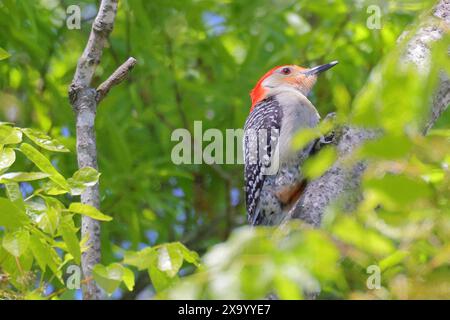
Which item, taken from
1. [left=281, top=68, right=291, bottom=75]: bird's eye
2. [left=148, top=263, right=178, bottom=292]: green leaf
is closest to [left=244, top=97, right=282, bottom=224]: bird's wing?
[left=281, top=68, right=291, bottom=75]: bird's eye

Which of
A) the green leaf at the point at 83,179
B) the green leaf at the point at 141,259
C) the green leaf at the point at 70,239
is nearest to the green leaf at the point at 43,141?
the green leaf at the point at 83,179

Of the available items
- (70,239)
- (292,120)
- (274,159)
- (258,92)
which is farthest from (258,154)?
(70,239)

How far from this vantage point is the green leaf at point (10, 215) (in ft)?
10.5

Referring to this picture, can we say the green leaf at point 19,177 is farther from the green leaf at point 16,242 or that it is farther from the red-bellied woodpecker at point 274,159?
the red-bellied woodpecker at point 274,159

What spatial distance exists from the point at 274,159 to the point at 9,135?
9.52 feet

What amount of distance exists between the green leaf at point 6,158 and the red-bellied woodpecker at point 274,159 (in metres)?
2.85

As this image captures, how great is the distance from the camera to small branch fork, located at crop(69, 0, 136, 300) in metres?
3.90

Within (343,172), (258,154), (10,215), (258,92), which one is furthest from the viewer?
(258,92)

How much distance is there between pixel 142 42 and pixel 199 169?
1498mm

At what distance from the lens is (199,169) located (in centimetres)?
812

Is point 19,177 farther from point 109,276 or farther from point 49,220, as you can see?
point 109,276

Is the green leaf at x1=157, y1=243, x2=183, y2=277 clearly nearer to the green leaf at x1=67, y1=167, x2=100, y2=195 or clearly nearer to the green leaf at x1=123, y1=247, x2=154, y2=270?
the green leaf at x1=123, y1=247, x2=154, y2=270

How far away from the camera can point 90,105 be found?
13.5ft

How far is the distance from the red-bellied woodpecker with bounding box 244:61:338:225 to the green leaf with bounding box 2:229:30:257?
9.20 ft
